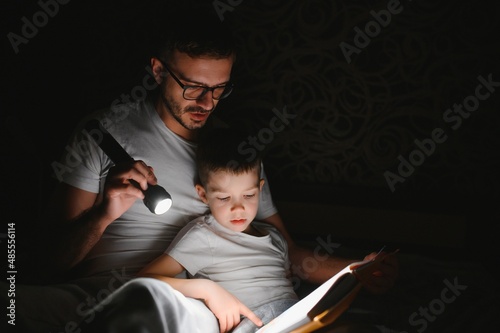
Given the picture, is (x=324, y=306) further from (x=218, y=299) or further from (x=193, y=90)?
(x=193, y=90)

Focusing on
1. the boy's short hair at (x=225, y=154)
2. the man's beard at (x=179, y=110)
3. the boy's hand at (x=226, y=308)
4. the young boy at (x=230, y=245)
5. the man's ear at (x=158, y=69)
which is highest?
the man's ear at (x=158, y=69)

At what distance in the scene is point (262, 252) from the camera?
1.26 meters

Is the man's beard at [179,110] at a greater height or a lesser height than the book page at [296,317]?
greater

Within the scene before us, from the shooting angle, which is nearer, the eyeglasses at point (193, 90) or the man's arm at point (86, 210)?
the man's arm at point (86, 210)

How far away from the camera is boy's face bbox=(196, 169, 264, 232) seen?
1207mm

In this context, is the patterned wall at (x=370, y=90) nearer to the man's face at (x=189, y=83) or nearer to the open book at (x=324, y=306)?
the man's face at (x=189, y=83)

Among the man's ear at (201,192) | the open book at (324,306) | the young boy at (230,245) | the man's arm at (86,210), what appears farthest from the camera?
the man's ear at (201,192)

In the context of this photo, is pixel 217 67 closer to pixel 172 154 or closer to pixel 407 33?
pixel 172 154

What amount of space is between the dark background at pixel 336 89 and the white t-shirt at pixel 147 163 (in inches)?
15.6

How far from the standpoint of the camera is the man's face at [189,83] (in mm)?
1267

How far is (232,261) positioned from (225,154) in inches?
10.9

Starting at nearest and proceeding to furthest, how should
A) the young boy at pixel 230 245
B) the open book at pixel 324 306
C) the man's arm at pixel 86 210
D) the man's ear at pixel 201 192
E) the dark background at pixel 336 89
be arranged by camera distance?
the open book at pixel 324 306, the man's arm at pixel 86 210, the young boy at pixel 230 245, the man's ear at pixel 201 192, the dark background at pixel 336 89

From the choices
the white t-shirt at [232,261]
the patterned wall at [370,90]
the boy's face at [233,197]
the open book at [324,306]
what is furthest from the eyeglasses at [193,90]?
A: the open book at [324,306]

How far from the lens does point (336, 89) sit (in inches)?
69.5
